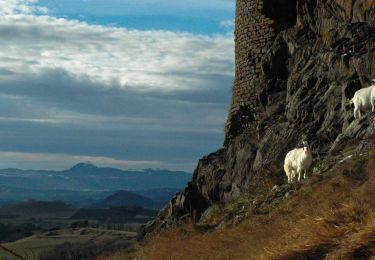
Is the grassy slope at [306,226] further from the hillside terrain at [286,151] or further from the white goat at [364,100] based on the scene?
the white goat at [364,100]

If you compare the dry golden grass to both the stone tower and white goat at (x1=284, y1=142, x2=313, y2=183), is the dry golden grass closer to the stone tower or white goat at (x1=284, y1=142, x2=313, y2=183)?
white goat at (x1=284, y1=142, x2=313, y2=183)

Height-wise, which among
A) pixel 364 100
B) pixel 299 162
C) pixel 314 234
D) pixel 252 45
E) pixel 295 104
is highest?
pixel 252 45

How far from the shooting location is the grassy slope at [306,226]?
921 centimetres

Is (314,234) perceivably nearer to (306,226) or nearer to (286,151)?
(306,226)

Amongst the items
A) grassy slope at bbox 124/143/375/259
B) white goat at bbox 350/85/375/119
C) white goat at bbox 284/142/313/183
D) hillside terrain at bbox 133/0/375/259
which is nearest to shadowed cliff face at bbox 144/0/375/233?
hillside terrain at bbox 133/0/375/259

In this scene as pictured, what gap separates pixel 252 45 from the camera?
128 feet

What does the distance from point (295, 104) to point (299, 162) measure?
Result: 9.16 metres

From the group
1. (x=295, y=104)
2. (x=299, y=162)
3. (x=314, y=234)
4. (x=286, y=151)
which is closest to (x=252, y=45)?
(x=295, y=104)

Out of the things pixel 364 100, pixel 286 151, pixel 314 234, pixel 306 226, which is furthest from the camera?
pixel 286 151

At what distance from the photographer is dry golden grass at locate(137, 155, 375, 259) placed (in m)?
9.07

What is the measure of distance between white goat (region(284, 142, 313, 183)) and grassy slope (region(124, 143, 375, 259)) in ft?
1.48

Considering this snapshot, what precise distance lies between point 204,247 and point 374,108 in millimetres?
11726

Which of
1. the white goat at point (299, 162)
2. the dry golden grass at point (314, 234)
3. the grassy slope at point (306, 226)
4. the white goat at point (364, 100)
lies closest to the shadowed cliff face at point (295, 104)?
the white goat at point (364, 100)

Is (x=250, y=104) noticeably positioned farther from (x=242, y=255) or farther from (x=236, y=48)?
(x=242, y=255)
